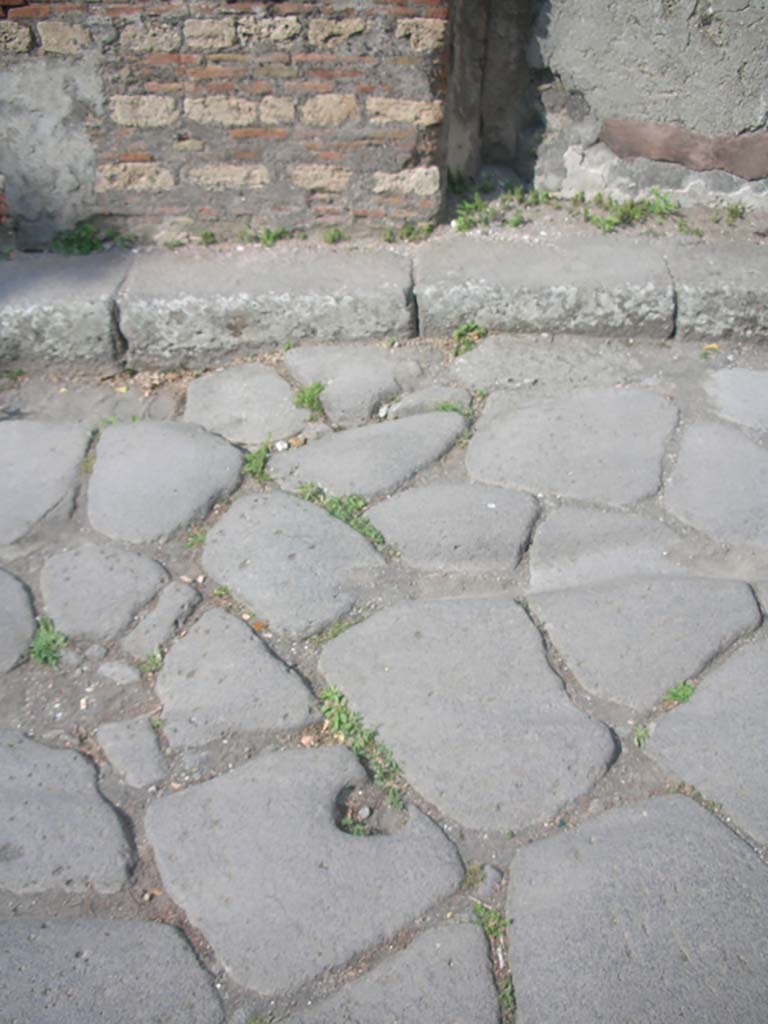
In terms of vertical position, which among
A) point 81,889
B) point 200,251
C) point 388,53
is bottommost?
point 81,889

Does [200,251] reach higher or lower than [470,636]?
higher

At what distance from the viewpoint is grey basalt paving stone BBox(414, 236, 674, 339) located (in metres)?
3.28

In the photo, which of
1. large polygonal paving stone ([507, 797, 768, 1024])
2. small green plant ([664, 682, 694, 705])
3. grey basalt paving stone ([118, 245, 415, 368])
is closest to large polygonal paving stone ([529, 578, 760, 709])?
small green plant ([664, 682, 694, 705])

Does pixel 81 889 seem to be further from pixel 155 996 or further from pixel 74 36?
pixel 74 36

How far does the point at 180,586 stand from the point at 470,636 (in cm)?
73

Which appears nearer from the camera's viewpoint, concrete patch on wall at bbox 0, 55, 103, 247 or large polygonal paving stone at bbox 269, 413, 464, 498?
large polygonal paving stone at bbox 269, 413, 464, 498

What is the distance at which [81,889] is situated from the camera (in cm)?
175

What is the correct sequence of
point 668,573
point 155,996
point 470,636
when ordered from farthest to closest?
point 668,573, point 470,636, point 155,996

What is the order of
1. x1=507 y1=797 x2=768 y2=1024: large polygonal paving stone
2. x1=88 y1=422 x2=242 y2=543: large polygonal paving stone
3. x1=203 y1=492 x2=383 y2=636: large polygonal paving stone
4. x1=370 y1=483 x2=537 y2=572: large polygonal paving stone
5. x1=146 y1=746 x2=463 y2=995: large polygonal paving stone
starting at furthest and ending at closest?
x1=88 y1=422 x2=242 y2=543: large polygonal paving stone, x1=370 y1=483 x2=537 y2=572: large polygonal paving stone, x1=203 y1=492 x2=383 y2=636: large polygonal paving stone, x1=146 y1=746 x2=463 y2=995: large polygonal paving stone, x1=507 y1=797 x2=768 y2=1024: large polygonal paving stone

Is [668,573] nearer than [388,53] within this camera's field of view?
Yes

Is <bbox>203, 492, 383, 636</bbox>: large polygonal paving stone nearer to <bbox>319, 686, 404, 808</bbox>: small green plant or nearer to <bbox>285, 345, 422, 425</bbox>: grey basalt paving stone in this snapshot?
<bbox>319, 686, 404, 808</bbox>: small green plant

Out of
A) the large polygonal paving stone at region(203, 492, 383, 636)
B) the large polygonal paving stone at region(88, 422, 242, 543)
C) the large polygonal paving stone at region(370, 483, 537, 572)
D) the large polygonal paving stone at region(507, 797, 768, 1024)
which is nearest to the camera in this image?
the large polygonal paving stone at region(507, 797, 768, 1024)

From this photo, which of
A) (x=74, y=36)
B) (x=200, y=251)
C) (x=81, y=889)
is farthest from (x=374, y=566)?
(x=74, y=36)

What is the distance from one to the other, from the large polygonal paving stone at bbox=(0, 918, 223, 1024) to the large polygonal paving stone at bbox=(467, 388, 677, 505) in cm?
149
